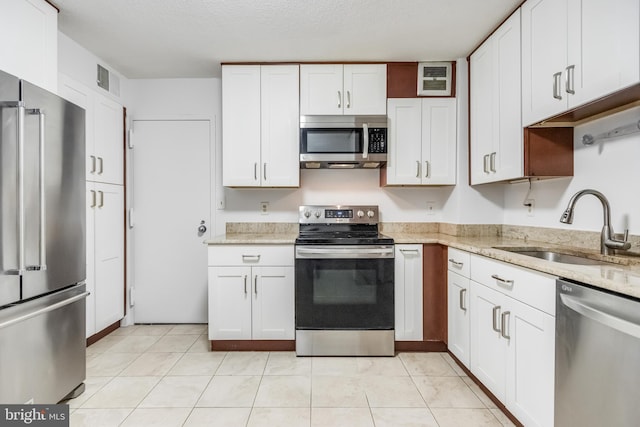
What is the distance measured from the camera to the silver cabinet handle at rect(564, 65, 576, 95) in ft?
5.17

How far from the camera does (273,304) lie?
2598mm

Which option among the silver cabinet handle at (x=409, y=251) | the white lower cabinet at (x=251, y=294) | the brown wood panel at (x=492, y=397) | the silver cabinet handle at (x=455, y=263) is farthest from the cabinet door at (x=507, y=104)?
the white lower cabinet at (x=251, y=294)

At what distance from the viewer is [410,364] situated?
7.93 feet

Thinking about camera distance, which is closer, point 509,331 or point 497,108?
point 509,331

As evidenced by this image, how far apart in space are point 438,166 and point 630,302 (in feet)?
6.31

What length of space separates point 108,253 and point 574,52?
349cm

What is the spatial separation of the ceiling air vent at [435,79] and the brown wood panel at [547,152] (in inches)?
38.7

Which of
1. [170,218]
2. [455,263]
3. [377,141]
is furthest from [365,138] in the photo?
[170,218]

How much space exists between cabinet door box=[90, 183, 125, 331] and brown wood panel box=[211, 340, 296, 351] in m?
1.05

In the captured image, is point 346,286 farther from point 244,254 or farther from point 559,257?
point 559,257

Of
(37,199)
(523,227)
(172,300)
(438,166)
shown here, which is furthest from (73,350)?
(523,227)

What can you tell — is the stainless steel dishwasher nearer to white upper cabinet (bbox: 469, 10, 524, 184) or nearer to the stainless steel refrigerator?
white upper cabinet (bbox: 469, 10, 524, 184)

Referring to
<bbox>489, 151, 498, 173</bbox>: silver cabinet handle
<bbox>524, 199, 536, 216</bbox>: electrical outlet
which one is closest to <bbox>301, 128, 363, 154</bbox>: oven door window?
<bbox>489, 151, 498, 173</bbox>: silver cabinet handle

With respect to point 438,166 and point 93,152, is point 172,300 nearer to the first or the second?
point 93,152
